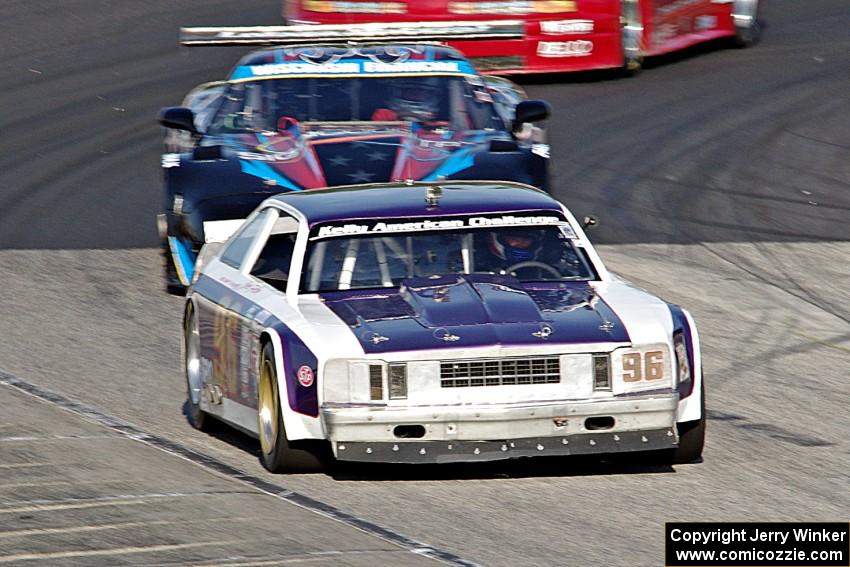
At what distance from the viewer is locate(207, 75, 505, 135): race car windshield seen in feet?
42.8

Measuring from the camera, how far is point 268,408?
27.1 ft

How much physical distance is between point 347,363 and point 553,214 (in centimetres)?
168

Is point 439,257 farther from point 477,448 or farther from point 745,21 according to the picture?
point 745,21

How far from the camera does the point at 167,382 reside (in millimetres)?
10312

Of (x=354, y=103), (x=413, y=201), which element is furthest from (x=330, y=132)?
(x=413, y=201)

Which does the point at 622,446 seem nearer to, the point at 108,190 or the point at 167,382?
the point at 167,382

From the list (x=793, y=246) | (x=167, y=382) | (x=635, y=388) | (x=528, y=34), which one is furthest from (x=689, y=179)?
(x=635, y=388)

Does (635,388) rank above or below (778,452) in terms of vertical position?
above

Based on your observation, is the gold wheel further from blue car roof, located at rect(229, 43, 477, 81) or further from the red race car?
the red race car

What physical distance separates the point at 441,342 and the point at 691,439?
124 centimetres

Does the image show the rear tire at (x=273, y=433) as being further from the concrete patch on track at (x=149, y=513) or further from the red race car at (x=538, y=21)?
the red race car at (x=538, y=21)

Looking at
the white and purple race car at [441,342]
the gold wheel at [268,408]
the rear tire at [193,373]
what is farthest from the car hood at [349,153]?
the gold wheel at [268,408]

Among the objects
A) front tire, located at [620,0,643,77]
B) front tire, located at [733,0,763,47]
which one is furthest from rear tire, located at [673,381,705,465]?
front tire, located at [733,0,763,47]

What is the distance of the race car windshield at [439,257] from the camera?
344 inches
